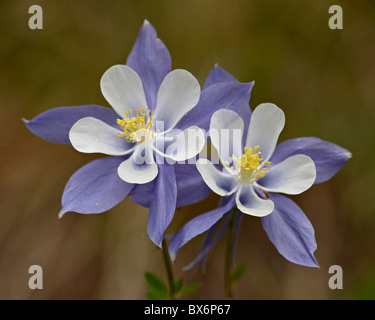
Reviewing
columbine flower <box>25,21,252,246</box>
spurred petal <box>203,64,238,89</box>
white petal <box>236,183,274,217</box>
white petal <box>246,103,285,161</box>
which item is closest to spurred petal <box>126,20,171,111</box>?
columbine flower <box>25,21,252,246</box>

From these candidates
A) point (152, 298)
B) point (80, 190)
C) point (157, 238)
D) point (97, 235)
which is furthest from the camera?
point (97, 235)

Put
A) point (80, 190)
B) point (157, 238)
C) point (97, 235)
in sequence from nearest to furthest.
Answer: point (157, 238), point (80, 190), point (97, 235)

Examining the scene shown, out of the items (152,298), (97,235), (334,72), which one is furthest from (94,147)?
(334,72)

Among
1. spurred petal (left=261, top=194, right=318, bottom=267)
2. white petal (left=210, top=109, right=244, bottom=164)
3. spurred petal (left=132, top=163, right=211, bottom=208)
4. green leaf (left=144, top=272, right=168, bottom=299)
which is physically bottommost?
green leaf (left=144, top=272, right=168, bottom=299)

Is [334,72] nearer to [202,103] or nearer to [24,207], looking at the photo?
[202,103]

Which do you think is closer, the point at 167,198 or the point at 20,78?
the point at 167,198

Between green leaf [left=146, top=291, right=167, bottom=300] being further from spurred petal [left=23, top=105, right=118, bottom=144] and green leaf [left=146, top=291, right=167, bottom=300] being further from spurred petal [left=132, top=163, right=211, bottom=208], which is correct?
spurred petal [left=23, top=105, right=118, bottom=144]

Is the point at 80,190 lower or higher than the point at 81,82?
lower
